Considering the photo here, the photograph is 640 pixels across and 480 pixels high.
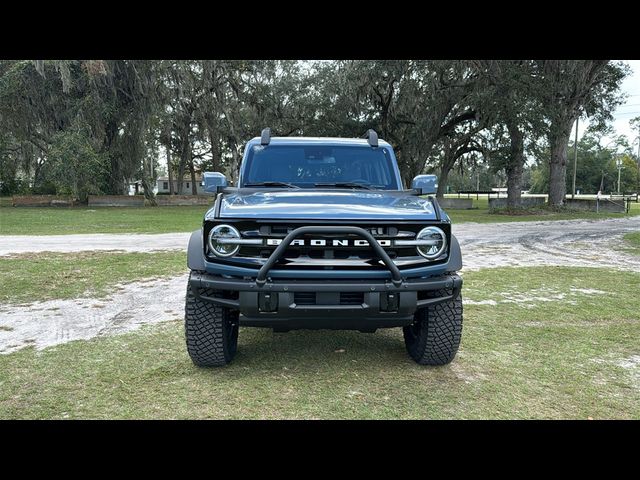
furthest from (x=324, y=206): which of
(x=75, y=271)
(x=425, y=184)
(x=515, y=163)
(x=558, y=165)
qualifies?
(x=558, y=165)

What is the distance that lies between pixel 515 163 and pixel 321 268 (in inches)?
935

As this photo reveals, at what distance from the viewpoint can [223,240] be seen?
3.40 meters

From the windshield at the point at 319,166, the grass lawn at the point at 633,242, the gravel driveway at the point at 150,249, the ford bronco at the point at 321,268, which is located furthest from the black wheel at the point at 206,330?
the grass lawn at the point at 633,242

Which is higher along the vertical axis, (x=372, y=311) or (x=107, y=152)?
(x=107, y=152)

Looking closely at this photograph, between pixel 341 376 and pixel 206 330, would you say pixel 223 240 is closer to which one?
pixel 206 330

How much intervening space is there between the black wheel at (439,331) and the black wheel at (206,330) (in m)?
1.55

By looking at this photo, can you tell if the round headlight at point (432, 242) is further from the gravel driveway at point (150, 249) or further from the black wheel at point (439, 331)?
the gravel driveway at point (150, 249)

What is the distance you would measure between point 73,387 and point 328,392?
1867mm

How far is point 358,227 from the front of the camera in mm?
3375

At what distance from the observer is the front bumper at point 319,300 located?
10.7ft

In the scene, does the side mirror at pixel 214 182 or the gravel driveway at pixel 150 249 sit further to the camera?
the gravel driveway at pixel 150 249
